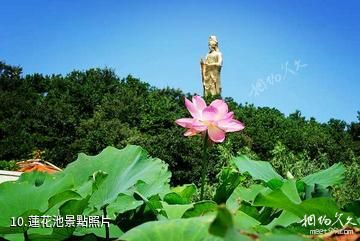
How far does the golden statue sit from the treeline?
4.06ft

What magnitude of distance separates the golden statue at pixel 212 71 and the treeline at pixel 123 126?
1.24 meters

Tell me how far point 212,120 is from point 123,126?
17379mm

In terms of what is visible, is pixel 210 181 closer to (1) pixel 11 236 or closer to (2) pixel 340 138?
(2) pixel 340 138

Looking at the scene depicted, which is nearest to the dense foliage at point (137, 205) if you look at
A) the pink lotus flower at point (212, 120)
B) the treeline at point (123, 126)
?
the pink lotus flower at point (212, 120)

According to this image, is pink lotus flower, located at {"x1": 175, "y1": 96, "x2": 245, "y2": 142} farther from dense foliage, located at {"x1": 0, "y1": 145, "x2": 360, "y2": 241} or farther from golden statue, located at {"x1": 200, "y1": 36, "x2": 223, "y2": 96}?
golden statue, located at {"x1": 200, "y1": 36, "x2": 223, "y2": 96}

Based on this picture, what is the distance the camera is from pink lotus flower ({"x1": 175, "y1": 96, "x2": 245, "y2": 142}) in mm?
1052

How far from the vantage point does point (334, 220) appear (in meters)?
0.68

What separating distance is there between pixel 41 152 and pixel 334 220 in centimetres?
1860

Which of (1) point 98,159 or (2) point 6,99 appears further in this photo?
(2) point 6,99

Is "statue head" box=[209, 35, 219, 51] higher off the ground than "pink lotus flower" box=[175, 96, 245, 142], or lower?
higher

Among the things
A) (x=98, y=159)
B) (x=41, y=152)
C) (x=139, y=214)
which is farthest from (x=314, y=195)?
(x=41, y=152)

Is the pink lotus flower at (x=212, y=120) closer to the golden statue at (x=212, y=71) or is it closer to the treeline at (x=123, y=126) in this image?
the treeline at (x=123, y=126)

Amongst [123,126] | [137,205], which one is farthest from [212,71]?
[137,205]

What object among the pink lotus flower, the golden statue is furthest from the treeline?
the pink lotus flower
